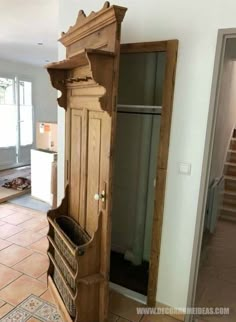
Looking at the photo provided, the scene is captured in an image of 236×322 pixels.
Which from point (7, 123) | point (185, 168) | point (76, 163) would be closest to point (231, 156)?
point (185, 168)

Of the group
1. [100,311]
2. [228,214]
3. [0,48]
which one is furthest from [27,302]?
[0,48]

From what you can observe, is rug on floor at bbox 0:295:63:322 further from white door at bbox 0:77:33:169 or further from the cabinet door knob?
white door at bbox 0:77:33:169

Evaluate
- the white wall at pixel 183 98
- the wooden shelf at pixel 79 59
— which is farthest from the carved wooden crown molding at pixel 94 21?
the white wall at pixel 183 98

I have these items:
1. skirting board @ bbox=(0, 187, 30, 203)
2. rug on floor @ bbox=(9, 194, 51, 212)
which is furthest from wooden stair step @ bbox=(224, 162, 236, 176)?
skirting board @ bbox=(0, 187, 30, 203)

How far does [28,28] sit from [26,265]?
2.86 metres

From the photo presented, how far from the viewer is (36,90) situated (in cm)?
696

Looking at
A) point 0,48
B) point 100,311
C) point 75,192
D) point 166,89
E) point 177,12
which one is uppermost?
point 0,48

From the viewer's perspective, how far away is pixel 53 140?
14.7 ft

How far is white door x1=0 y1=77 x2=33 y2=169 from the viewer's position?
6230mm

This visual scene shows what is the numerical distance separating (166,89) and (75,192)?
1031mm

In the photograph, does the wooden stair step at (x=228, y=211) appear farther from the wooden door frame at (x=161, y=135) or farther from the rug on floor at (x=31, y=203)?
the rug on floor at (x=31, y=203)

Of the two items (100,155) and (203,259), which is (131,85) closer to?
(100,155)

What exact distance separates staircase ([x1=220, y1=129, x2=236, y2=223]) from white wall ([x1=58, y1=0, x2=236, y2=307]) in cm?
258

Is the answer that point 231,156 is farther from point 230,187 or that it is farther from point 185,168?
point 185,168
